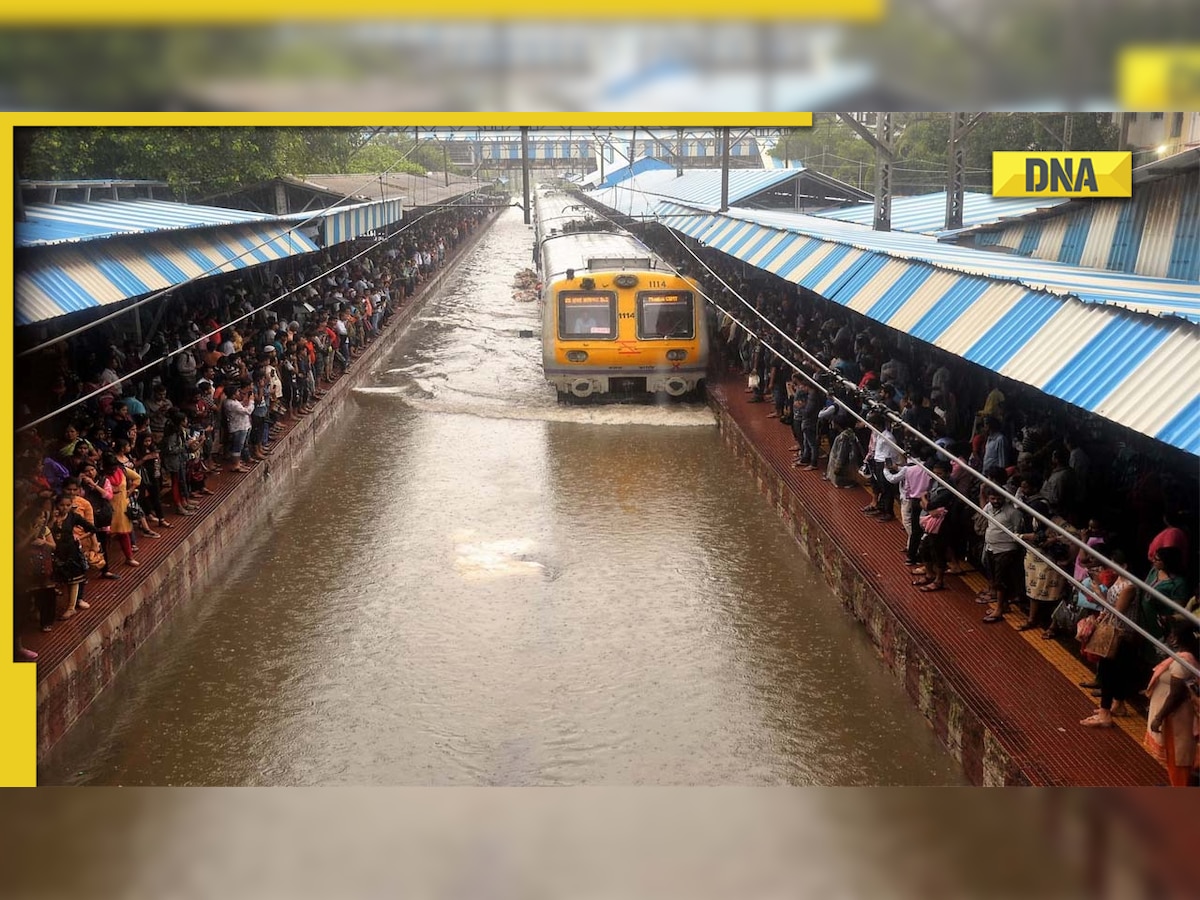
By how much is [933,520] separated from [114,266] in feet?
22.0

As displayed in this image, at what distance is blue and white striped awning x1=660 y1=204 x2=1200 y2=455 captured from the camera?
580 cm

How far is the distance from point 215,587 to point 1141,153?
10.2m

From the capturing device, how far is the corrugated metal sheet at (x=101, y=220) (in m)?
8.74

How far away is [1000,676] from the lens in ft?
22.7

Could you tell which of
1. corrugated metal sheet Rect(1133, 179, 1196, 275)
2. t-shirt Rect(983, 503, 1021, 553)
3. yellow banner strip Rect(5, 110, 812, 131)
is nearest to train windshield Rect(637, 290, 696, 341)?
corrugated metal sheet Rect(1133, 179, 1196, 275)

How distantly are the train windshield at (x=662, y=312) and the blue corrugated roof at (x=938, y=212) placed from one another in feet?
11.4

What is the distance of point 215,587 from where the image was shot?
1003 centimetres

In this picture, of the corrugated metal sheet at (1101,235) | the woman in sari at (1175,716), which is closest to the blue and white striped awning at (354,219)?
the corrugated metal sheet at (1101,235)

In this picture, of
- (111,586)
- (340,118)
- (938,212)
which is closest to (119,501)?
(111,586)

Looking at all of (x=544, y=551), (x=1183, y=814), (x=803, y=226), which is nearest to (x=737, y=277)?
(x=803, y=226)

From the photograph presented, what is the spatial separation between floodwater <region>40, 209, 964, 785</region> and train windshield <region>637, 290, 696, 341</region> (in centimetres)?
261

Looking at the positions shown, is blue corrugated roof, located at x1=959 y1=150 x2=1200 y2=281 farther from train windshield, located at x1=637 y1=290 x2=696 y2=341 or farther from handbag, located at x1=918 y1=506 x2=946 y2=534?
train windshield, located at x1=637 y1=290 x2=696 y2=341
